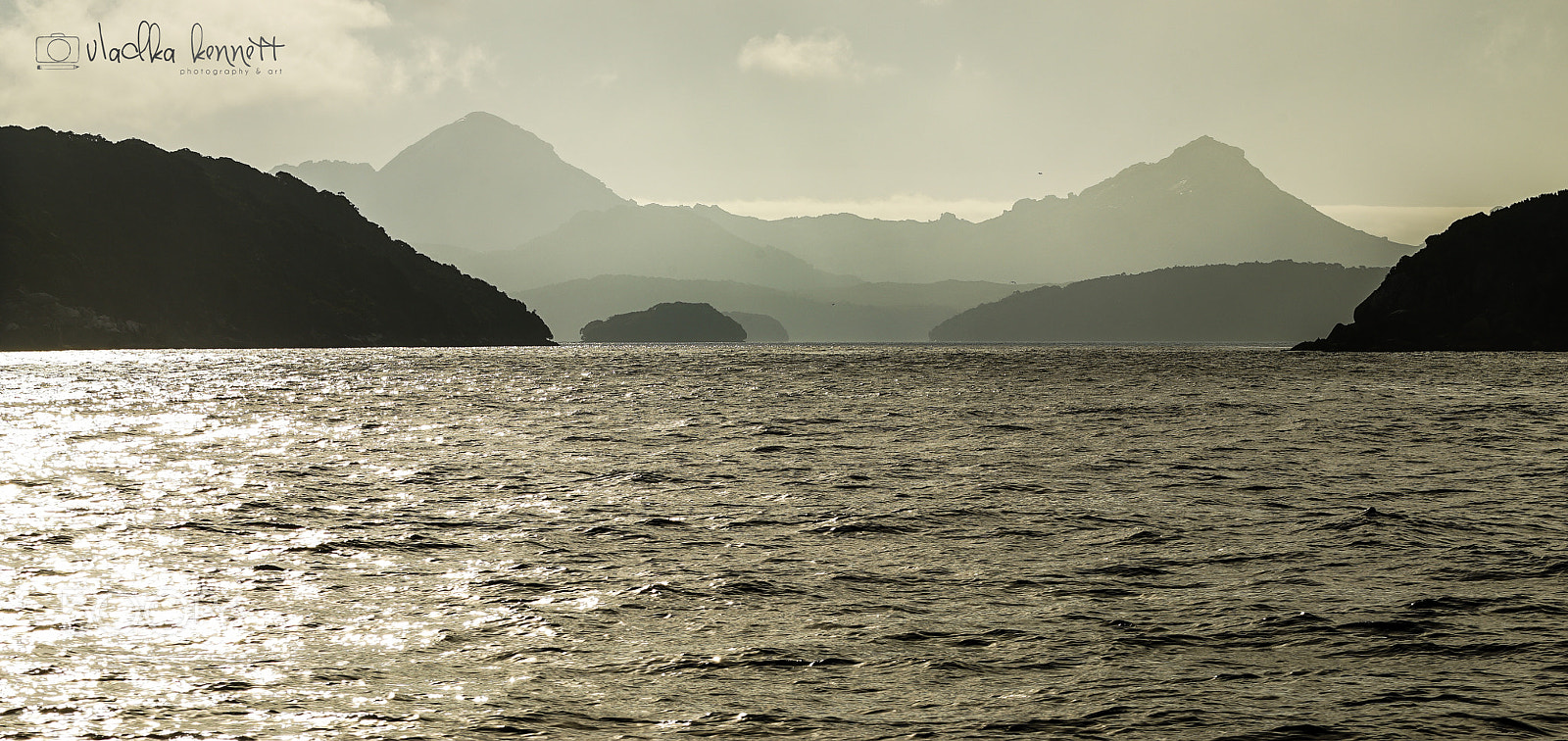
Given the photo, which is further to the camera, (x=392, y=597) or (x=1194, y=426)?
(x=1194, y=426)

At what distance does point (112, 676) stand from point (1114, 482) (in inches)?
1195

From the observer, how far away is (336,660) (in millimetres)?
15398

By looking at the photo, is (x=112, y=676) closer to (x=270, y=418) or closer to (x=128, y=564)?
(x=128, y=564)

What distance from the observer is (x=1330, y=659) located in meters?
15.8

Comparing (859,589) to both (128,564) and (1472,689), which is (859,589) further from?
(128,564)

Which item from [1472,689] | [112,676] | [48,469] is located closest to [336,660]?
[112,676]

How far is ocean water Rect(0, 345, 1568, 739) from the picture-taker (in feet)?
44.3

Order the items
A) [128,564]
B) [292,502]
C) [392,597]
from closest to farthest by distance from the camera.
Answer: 1. [392,597]
2. [128,564]
3. [292,502]

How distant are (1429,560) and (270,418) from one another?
61934 mm

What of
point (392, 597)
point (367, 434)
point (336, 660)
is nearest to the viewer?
point (336, 660)

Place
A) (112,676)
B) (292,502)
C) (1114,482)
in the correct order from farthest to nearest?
(1114,482)
(292,502)
(112,676)

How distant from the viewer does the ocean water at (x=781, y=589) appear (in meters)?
13.5

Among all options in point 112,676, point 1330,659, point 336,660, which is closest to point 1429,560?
point 1330,659

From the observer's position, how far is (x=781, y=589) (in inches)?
819
